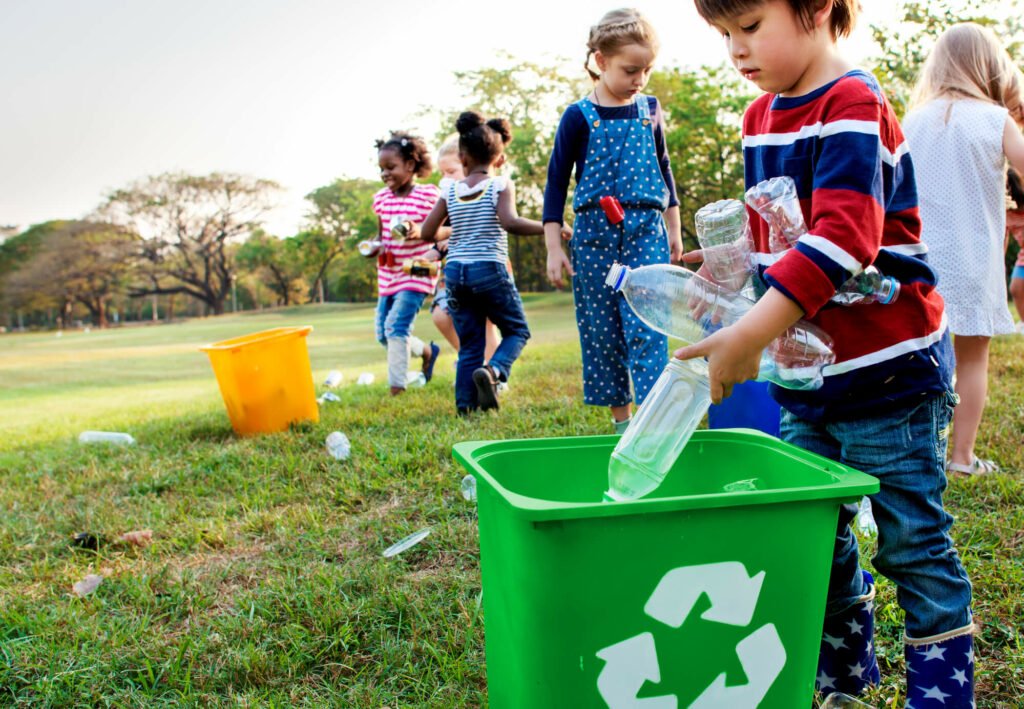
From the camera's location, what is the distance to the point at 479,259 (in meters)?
4.07

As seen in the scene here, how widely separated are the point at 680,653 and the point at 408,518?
1.55 meters

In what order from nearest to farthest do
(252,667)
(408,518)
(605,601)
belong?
(605,601), (252,667), (408,518)

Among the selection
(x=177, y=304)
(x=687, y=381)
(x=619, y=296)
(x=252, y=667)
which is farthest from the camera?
(x=177, y=304)

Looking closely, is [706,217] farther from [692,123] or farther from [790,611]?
[692,123]

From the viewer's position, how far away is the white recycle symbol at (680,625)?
3.52 ft

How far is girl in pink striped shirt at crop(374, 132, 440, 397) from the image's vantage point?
495cm

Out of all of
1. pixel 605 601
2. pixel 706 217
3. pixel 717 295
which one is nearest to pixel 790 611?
pixel 605 601

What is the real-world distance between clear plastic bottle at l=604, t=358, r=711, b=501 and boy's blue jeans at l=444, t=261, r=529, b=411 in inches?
104

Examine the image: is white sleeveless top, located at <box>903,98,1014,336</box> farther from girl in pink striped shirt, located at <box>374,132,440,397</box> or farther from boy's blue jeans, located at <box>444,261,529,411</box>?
girl in pink striped shirt, located at <box>374,132,440,397</box>

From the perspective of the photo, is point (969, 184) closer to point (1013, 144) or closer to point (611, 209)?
point (1013, 144)

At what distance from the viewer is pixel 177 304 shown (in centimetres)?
3403

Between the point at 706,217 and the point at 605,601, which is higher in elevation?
the point at 706,217

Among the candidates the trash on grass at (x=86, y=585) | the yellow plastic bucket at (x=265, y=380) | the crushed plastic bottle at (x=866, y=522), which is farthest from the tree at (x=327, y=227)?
the crushed plastic bottle at (x=866, y=522)

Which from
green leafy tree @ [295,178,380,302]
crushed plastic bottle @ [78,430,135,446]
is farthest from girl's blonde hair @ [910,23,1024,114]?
green leafy tree @ [295,178,380,302]
